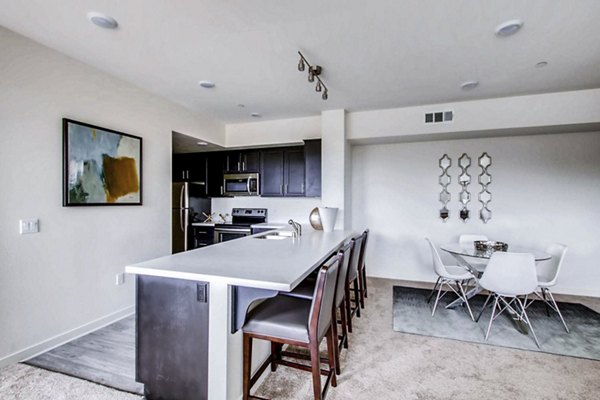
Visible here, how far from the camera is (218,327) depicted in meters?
1.58

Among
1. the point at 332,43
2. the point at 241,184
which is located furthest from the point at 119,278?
the point at 332,43

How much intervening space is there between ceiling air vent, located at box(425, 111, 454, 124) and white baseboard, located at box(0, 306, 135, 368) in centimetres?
449

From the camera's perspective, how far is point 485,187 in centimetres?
434

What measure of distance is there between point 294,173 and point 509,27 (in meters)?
3.15

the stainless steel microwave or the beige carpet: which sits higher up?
the stainless steel microwave

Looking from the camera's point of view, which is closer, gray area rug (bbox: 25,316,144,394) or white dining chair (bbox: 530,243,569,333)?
gray area rug (bbox: 25,316,144,394)

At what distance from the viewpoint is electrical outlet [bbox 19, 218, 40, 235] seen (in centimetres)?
238

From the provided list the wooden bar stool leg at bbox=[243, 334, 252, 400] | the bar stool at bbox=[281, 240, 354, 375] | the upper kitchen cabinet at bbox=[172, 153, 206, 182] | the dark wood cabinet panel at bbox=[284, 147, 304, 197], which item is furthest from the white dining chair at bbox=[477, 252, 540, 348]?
the upper kitchen cabinet at bbox=[172, 153, 206, 182]

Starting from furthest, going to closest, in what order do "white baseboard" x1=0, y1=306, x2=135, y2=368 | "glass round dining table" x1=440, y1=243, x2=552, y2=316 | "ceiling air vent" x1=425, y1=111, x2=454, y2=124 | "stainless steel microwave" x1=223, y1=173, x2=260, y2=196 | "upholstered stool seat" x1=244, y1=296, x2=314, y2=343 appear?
1. "stainless steel microwave" x1=223, y1=173, x2=260, y2=196
2. "ceiling air vent" x1=425, y1=111, x2=454, y2=124
3. "glass round dining table" x1=440, y1=243, x2=552, y2=316
4. "white baseboard" x1=0, y1=306, x2=135, y2=368
5. "upholstered stool seat" x1=244, y1=296, x2=314, y2=343

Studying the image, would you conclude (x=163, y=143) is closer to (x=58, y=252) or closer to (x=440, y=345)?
(x=58, y=252)

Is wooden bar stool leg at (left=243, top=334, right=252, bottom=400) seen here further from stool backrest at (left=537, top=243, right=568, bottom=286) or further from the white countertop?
stool backrest at (left=537, top=243, right=568, bottom=286)

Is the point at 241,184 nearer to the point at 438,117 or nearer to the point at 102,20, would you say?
the point at 102,20

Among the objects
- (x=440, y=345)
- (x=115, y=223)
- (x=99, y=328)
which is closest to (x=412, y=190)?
(x=440, y=345)

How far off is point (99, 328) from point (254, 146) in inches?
130
